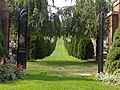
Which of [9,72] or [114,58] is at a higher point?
[114,58]

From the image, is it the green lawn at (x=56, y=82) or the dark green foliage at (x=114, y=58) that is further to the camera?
the dark green foliage at (x=114, y=58)

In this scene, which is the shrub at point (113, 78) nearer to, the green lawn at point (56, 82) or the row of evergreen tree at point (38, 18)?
the green lawn at point (56, 82)

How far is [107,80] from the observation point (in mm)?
9859

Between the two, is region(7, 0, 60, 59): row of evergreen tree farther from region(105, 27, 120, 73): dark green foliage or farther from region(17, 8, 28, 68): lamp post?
region(105, 27, 120, 73): dark green foliage

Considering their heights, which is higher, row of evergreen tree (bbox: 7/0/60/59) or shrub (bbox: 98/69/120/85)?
row of evergreen tree (bbox: 7/0/60/59)

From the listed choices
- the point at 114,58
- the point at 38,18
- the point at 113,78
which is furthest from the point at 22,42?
the point at 38,18

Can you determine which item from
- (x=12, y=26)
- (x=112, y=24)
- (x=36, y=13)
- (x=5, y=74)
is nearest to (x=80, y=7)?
(x=36, y=13)

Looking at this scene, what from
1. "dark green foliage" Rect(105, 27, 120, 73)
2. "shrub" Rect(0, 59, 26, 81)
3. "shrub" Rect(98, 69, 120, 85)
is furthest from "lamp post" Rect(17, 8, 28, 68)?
"shrub" Rect(98, 69, 120, 85)

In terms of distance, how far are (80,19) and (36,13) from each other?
3339 millimetres

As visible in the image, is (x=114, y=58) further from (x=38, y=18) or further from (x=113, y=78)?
(x=38, y=18)

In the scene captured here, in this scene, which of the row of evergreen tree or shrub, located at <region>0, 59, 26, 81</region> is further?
the row of evergreen tree

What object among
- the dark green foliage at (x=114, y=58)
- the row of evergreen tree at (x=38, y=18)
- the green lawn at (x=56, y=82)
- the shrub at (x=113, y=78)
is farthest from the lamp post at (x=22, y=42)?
the row of evergreen tree at (x=38, y=18)

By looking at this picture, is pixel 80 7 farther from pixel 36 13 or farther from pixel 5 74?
pixel 5 74

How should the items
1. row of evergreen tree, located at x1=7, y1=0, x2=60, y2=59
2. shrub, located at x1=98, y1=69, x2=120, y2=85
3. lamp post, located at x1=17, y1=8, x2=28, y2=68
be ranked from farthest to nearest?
row of evergreen tree, located at x1=7, y1=0, x2=60, y2=59 → lamp post, located at x1=17, y1=8, x2=28, y2=68 → shrub, located at x1=98, y1=69, x2=120, y2=85
